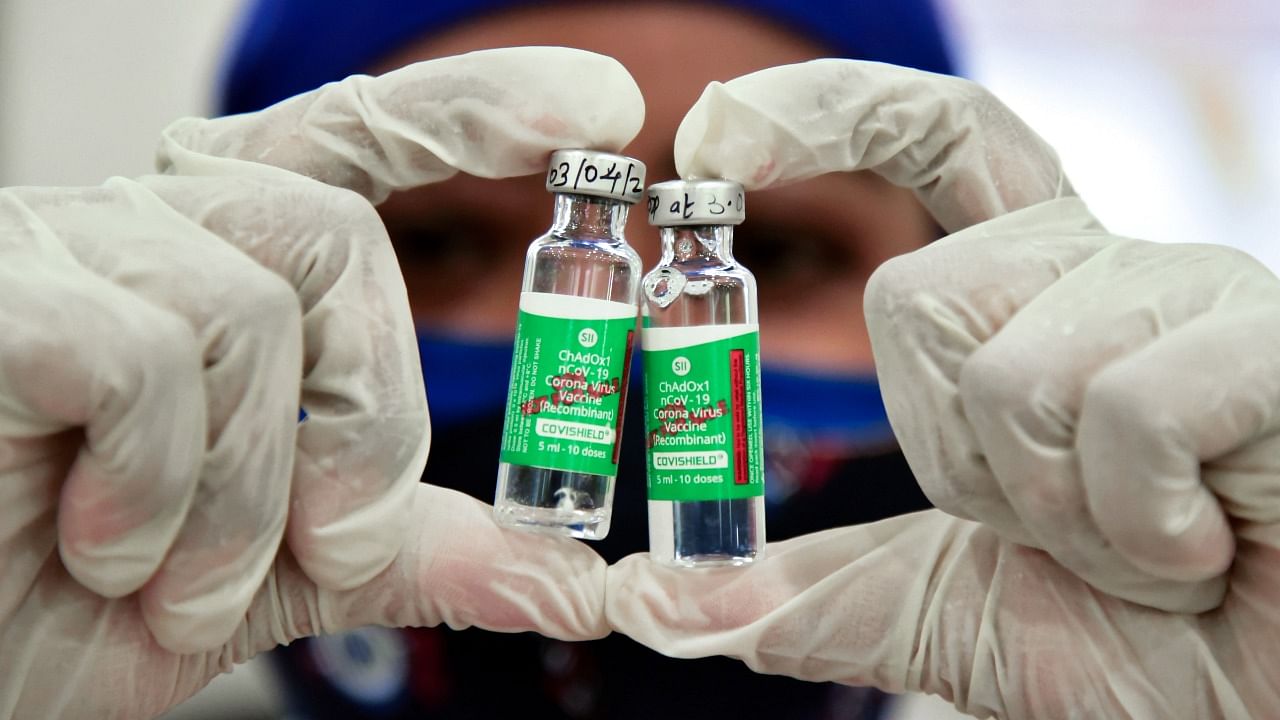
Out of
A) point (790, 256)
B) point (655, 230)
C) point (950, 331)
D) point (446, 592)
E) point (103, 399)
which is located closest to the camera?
point (103, 399)

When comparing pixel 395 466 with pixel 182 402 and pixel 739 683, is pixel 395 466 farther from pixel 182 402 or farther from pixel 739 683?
pixel 739 683

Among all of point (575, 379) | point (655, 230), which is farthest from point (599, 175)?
point (655, 230)

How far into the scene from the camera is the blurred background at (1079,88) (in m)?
1.53

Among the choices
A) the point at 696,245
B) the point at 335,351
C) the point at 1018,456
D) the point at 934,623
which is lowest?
the point at 934,623

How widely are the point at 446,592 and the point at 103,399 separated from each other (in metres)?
0.40

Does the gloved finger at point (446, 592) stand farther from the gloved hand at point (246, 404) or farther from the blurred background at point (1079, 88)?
the blurred background at point (1079, 88)

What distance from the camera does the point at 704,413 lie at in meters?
0.91

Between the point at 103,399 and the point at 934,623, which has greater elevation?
the point at 103,399

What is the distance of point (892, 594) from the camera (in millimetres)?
975

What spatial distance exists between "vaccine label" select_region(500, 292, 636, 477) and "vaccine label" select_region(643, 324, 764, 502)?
0.05 meters

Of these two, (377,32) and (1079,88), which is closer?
(377,32)

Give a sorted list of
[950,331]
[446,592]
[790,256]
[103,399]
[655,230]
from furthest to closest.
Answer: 1. [790,256]
2. [655,230]
3. [446,592]
4. [950,331]
5. [103,399]

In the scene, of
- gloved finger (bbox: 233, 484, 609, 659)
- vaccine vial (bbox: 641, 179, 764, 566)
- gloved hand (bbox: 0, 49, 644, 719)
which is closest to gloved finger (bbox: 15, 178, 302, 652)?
gloved hand (bbox: 0, 49, 644, 719)

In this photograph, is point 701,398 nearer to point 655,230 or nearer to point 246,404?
point 246,404
